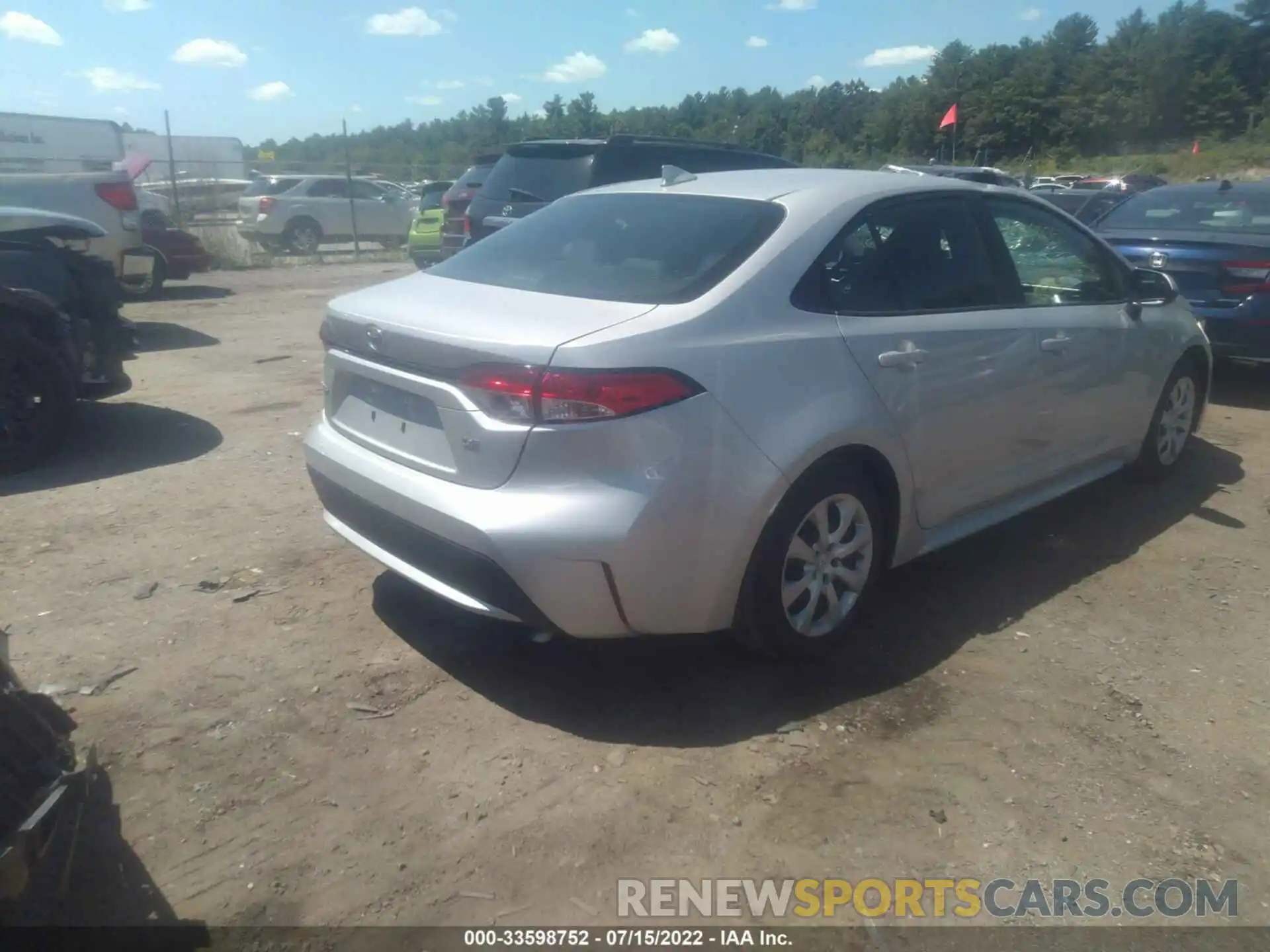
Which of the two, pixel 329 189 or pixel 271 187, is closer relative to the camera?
pixel 329 189

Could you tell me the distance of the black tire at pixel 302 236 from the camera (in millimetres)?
21281

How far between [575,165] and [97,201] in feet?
16.9

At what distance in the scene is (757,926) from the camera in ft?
8.21

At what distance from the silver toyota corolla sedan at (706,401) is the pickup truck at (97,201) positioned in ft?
26.0

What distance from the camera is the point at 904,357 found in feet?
12.1

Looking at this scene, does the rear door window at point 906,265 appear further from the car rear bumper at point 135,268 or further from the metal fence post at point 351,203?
the metal fence post at point 351,203

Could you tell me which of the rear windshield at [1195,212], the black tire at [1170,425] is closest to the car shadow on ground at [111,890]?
the black tire at [1170,425]

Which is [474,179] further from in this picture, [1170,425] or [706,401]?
[706,401]

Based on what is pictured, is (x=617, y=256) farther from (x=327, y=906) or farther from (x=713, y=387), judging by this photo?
(x=327, y=906)

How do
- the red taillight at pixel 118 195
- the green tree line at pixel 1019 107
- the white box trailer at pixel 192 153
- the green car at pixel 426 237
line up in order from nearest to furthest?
the red taillight at pixel 118 195 → the green car at pixel 426 237 → the white box trailer at pixel 192 153 → the green tree line at pixel 1019 107

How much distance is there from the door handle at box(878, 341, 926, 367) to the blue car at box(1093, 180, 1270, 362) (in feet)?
14.9

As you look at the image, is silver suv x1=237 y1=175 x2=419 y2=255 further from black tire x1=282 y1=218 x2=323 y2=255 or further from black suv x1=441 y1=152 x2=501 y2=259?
black suv x1=441 y1=152 x2=501 y2=259

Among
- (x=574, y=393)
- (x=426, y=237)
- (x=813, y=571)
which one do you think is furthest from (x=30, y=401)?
(x=426, y=237)

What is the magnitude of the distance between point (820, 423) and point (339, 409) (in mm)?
1723
